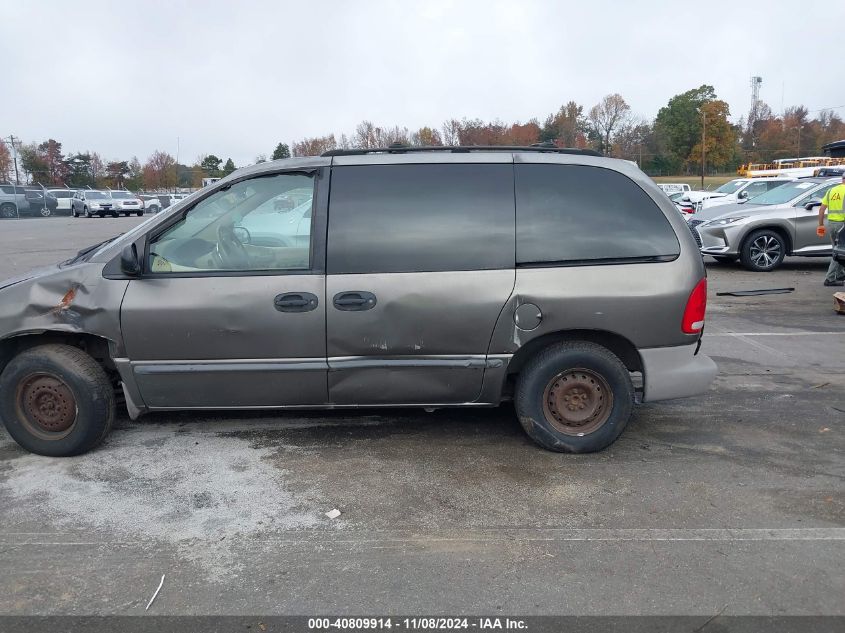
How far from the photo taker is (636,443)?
15.0ft

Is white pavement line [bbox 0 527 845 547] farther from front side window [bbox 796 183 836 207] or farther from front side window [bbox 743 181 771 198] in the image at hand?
front side window [bbox 743 181 771 198]

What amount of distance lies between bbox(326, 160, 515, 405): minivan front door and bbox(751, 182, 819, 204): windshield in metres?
11.0

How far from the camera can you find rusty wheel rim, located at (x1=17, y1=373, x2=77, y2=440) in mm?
4219

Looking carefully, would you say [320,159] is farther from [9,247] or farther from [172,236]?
[9,247]

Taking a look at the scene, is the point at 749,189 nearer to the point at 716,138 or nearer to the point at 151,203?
the point at 151,203

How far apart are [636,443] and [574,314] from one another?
108 cm

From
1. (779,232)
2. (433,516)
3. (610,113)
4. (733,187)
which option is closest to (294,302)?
(433,516)

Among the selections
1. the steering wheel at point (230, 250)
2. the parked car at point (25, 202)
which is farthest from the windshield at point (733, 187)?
the parked car at point (25, 202)

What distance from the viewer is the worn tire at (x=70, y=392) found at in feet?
13.7

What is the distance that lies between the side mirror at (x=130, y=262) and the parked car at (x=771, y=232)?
37.9 ft

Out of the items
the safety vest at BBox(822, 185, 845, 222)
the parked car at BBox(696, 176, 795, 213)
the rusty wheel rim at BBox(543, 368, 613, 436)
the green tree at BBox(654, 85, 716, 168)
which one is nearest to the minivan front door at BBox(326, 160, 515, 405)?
the rusty wheel rim at BBox(543, 368, 613, 436)

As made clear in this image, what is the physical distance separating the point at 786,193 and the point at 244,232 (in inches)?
485

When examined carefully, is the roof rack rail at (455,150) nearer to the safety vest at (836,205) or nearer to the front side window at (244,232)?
the front side window at (244,232)

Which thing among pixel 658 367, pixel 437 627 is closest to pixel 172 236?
pixel 437 627
